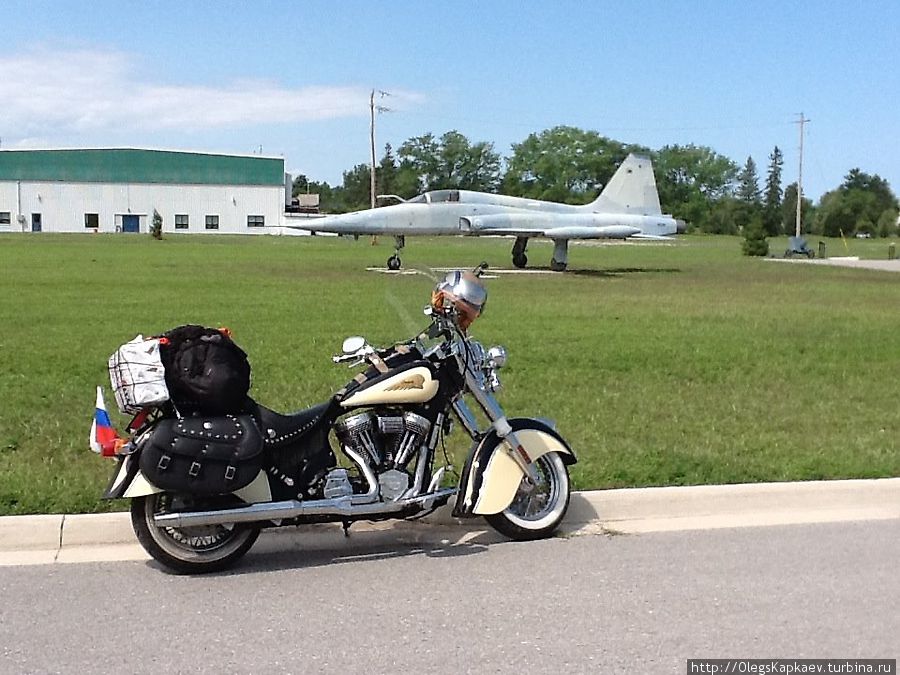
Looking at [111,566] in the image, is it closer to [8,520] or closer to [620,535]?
[8,520]

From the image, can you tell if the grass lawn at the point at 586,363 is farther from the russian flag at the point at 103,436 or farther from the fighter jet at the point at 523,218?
the fighter jet at the point at 523,218

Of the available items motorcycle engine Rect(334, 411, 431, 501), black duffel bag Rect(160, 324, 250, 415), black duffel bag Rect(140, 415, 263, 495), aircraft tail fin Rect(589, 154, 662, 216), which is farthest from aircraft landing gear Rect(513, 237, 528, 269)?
black duffel bag Rect(140, 415, 263, 495)

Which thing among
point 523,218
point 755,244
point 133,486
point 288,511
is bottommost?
point 288,511

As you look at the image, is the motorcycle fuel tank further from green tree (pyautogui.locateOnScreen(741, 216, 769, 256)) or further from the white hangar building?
the white hangar building

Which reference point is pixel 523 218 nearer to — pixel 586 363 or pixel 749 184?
pixel 586 363

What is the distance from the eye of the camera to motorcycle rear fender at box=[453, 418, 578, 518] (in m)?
5.79

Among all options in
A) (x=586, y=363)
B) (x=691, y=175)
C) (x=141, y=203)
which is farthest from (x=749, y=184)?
(x=586, y=363)

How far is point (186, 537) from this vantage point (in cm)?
531

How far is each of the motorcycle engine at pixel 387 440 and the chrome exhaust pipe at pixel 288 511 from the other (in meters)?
0.08

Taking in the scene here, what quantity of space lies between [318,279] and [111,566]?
73.3ft

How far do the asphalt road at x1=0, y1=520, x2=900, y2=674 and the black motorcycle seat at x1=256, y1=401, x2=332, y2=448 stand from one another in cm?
66

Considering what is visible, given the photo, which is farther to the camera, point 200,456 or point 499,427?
point 499,427

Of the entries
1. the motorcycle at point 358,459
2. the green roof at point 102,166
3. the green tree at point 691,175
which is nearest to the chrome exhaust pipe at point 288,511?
the motorcycle at point 358,459

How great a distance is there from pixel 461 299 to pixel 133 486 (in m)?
1.96
